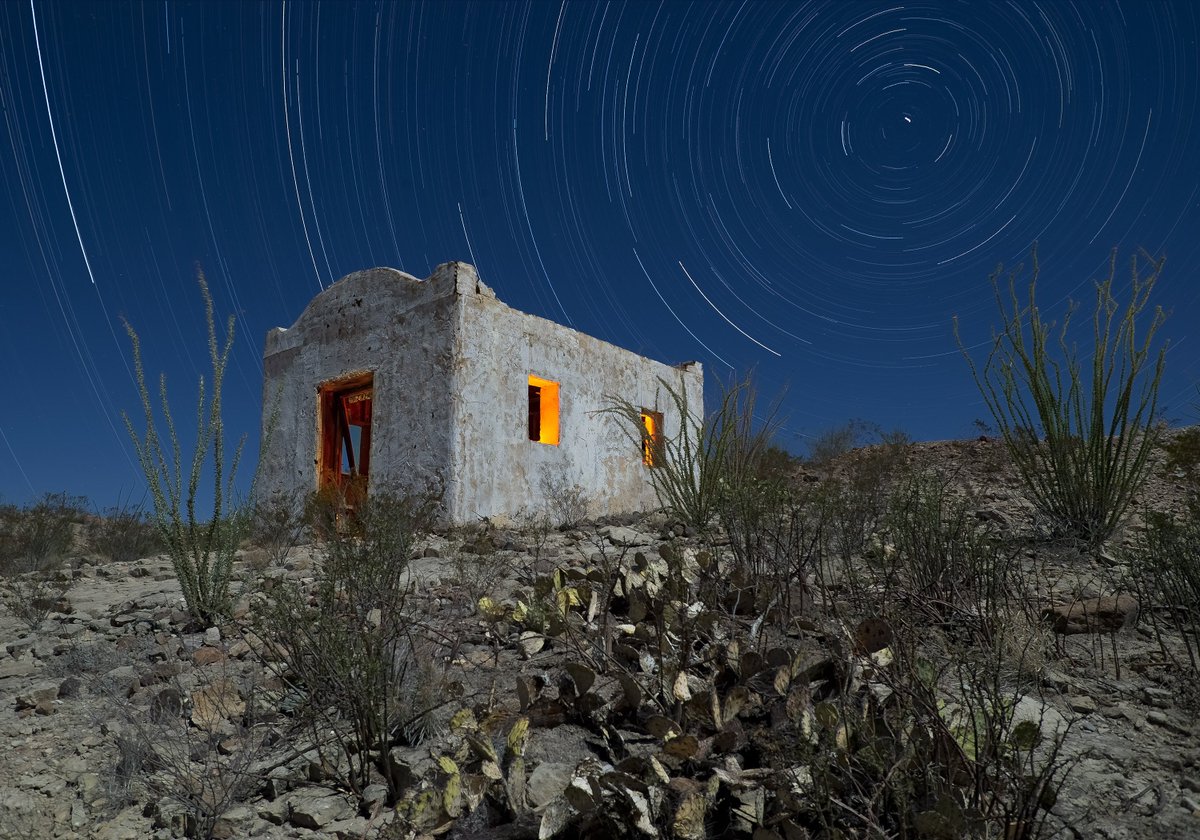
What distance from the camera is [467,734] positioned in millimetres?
2516

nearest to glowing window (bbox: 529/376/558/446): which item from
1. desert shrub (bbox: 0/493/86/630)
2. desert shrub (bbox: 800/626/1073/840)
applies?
desert shrub (bbox: 0/493/86/630)

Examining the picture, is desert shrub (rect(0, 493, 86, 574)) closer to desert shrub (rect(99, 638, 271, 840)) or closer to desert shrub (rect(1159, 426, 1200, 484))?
desert shrub (rect(99, 638, 271, 840))

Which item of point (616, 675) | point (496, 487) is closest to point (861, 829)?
point (616, 675)

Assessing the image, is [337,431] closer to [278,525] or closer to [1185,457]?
[278,525]

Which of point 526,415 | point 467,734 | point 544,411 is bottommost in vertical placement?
point 467,734

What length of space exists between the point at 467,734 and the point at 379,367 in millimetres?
7687

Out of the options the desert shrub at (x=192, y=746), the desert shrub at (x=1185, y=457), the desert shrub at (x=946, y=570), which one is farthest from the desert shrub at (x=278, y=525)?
the desert shrub at (x=1185, y=457)

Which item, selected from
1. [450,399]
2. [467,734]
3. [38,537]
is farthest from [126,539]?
[467,734]

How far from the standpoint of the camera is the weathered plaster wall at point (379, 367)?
9.03 m

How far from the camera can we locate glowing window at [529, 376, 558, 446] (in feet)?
33.9

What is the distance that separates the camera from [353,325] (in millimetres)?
10125

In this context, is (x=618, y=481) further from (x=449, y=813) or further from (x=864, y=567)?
(x=449, y=813)

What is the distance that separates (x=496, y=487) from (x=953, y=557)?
20.1 feet

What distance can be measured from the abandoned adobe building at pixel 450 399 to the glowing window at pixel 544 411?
0.02 m
